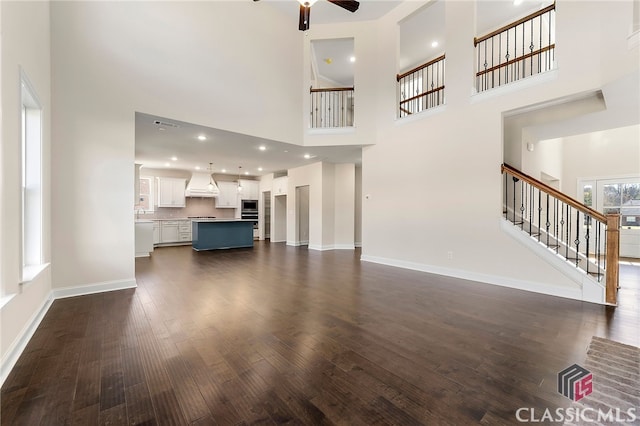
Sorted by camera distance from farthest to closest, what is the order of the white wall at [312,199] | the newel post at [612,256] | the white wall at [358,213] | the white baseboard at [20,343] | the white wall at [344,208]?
the white wall at [358,213]
the white wall at [344,208]
the white wall at [312,199]
the newel post at [612,256]
the white baseboard at [20,343]

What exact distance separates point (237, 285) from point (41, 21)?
12.7 ft

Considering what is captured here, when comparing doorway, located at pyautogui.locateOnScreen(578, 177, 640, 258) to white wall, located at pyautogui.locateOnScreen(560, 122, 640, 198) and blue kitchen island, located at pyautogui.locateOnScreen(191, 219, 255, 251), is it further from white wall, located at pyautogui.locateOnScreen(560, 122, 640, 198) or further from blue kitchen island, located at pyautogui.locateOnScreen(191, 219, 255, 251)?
blue kitchen island, located at pyautogui.locateOnScreen(191, 219, 255, 251)

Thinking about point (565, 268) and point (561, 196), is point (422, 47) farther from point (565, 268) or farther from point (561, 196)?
point (565, 268)

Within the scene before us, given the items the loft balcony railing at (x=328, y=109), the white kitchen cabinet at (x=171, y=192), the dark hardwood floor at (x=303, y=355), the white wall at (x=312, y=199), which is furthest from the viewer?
the white kitchen cabinet at (x=171, y=192)

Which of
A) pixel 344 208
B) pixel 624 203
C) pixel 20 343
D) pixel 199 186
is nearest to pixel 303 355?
pixel 20 343

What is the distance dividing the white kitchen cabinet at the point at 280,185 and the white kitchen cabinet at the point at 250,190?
1.20 metres

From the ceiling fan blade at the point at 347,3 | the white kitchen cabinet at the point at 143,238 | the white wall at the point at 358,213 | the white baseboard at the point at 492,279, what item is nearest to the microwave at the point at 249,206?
the white kitchen cabinet at the point at 143,238

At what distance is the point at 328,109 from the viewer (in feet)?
21.4

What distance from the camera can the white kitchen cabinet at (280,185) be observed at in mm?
9492

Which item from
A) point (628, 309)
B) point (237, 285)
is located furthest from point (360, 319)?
point (628, 309)

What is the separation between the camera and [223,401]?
1.45m

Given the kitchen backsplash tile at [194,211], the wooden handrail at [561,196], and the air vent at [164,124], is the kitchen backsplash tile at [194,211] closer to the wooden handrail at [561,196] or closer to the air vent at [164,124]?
the air vent at [164,124]

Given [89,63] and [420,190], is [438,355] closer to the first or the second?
[420,190]

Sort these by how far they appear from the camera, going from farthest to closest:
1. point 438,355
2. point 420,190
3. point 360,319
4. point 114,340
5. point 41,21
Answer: point 420,190 → point 41,21 → point 360,319 → point 114,340 → point 438,355
